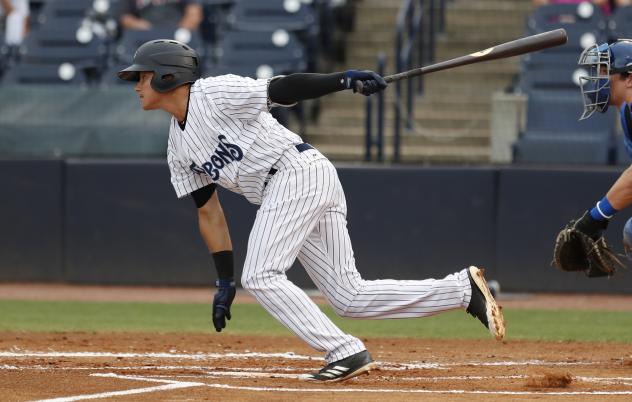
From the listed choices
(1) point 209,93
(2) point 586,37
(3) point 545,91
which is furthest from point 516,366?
(2) point 586,37

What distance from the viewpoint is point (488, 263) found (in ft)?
34.2

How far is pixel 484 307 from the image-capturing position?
558 centimetres

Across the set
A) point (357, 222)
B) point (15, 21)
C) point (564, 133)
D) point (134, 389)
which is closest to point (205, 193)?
point (134, 389)

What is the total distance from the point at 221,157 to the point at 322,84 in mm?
613

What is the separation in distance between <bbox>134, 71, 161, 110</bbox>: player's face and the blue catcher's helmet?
2.17 meters

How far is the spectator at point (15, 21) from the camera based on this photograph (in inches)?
518

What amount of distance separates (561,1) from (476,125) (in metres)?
1.83

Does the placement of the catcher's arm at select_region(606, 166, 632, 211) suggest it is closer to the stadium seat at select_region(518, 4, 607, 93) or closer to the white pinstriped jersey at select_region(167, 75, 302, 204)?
the white pinstriped jersey at select_region(167, 75, 302, 204)

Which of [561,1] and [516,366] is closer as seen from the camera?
[516,366]

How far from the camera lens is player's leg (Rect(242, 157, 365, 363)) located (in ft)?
17.6

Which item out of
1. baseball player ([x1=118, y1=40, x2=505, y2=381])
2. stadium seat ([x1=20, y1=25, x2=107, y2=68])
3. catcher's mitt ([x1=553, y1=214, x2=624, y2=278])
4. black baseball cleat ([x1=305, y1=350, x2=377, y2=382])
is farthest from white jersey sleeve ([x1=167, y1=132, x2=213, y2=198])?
stadium seat ([x1=20, y1=25, x2=107, y2=68])

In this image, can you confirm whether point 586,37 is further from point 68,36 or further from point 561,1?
point 68,36

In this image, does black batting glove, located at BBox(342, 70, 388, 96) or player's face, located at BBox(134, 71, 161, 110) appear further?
player's face, located at BBox(134, 71, 161, 110)

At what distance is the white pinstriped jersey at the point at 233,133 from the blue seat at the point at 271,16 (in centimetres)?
712
